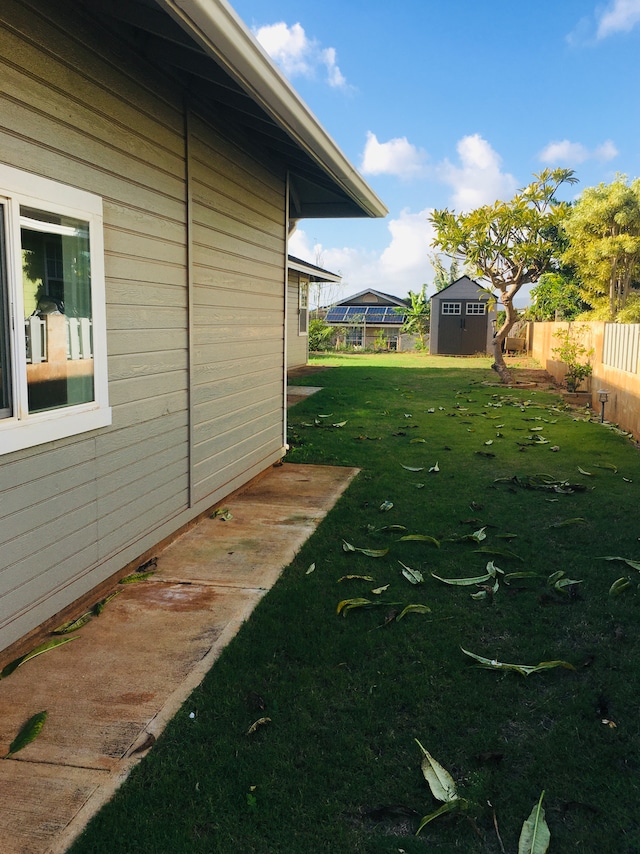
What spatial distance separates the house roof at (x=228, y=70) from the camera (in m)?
2.97

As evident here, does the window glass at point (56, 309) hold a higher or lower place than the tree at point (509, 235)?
lower

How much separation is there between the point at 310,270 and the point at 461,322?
12286 millimetres

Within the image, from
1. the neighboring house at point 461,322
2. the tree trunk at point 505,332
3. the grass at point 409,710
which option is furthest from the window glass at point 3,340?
the neighboring house at point 461,322

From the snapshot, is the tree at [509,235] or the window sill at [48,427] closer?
the window sill at [48,427]

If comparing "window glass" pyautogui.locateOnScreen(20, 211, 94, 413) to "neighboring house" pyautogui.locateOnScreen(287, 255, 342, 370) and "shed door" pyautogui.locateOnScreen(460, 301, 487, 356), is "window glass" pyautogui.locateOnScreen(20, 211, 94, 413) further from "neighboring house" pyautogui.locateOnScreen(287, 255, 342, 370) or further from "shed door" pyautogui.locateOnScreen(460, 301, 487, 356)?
"shed door" pyautogui.locateOnScreen(460, 301, 487, 356)

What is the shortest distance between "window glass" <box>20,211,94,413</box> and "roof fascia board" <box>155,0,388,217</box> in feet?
3.40

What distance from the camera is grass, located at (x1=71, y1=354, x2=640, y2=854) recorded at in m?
2.15

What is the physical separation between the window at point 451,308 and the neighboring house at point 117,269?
2467cm

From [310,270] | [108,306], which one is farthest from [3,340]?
[310,270]

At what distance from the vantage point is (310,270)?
19109 millimetres

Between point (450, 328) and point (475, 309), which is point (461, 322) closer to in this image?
point (450, 328)

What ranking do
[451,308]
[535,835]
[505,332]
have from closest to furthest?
1. [535,835]
2. [505,332]
3. [451,308]

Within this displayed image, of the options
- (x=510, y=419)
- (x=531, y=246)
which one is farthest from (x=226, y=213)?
(x=531, y=246)

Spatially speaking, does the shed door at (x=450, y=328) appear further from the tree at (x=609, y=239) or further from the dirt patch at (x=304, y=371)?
the dirt patch at (x=304, y=371)
